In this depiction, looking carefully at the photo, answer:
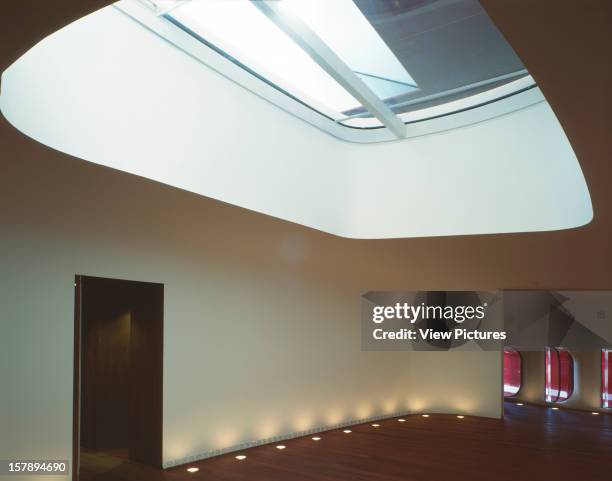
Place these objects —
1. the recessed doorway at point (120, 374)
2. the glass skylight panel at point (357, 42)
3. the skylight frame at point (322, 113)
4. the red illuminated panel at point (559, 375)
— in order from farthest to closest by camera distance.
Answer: the red illuminated panel at point (559, 375) → the recessed doorway at point (120, 374) → the skylight frame at point (322, 113) → the glass skylight panel at point (357, 42)

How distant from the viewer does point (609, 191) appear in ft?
12.5

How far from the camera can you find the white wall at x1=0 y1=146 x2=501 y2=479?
485cm

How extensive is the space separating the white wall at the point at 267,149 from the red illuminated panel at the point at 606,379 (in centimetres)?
798

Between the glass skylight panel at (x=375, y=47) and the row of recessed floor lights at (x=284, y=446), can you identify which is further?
the row of recessed floor lights at (x=284, y=446)

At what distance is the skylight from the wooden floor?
422 centimetres

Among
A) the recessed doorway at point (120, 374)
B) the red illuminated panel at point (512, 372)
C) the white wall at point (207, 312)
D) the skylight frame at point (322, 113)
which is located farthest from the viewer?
the red illuminated panel at point (512, 372)

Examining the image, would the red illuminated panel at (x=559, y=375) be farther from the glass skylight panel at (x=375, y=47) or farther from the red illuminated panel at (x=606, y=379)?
the glass skylight panel at (x=375, y=47)

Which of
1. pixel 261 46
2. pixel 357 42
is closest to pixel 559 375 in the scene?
pixel 357 42

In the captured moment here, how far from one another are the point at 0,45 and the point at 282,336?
6353mm

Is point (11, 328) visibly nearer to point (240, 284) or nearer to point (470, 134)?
point (240, 284)

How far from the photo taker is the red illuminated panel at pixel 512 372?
13.1 metres
